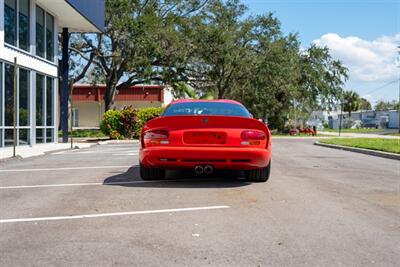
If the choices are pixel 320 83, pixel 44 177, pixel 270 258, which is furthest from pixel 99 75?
pixel 270 258

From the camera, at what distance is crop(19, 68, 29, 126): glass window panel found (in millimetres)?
17719

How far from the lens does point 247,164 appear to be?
7.56 meters

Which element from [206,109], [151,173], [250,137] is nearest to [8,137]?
[151,173]

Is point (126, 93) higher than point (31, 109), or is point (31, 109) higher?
point (126, 93)

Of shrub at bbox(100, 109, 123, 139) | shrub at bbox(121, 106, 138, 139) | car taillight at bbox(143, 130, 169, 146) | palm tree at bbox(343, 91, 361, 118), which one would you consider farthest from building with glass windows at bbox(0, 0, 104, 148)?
palm tree at bbox(343, 91, 361, 118)

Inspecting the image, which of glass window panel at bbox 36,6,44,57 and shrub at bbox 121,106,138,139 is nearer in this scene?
glass window panel at bbox 36,6,44,57

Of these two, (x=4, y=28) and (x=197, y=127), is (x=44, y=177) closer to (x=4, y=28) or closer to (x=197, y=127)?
(x=197, y=127)

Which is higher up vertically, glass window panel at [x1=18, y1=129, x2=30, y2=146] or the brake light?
the brake light

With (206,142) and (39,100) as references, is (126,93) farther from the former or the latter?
(206,142)

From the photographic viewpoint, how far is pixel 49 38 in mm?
21438

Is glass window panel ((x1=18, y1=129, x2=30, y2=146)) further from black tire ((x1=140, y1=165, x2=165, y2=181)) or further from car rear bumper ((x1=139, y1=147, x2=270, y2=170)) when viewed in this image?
car rear bumper ((x1=139, y1=147, x2=270, y2=170))

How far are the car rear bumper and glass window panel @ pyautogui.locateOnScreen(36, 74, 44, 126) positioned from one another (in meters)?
13.2

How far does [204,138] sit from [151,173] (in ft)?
4.08

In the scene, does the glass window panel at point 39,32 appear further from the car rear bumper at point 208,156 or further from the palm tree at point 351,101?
the palm tree at point 351,101
